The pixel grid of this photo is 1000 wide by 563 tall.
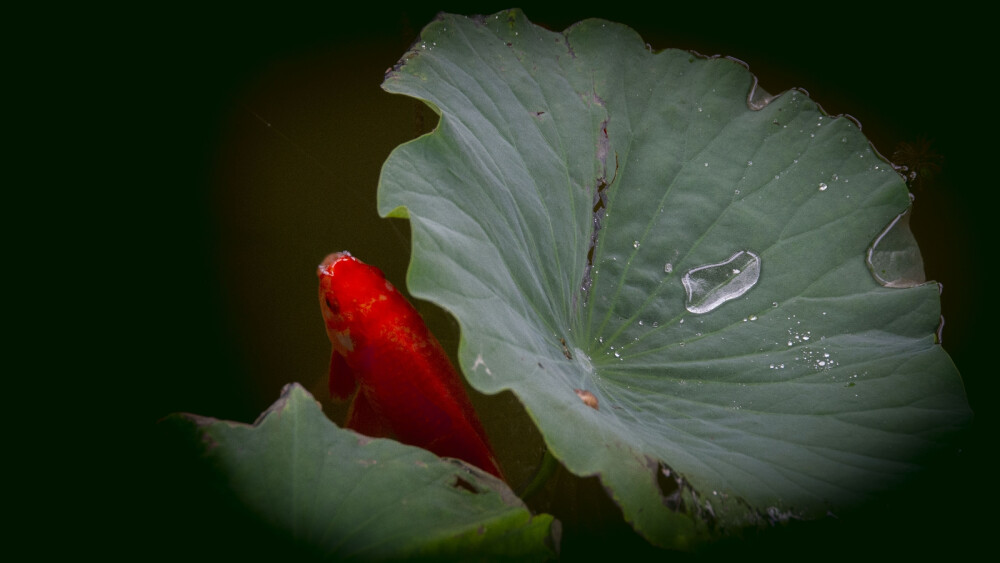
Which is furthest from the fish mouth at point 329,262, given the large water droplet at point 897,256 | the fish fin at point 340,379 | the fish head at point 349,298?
the large water droplet at point 897,256

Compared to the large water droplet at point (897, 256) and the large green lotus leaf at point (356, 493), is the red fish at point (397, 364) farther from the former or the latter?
the large water droplet at point (897, 256)

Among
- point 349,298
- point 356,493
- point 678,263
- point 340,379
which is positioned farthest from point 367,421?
point 678,263

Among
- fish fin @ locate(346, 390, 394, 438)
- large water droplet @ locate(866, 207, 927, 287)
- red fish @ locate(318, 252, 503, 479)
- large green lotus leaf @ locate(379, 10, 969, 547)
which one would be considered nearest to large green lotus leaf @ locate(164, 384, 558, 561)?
large green lotus leaf @ locate(379, 10, 969, 547)

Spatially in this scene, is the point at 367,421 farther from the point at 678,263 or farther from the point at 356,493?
the point at 678,263

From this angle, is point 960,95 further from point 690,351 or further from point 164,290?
point 164,290

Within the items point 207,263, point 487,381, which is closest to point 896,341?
point 487,381

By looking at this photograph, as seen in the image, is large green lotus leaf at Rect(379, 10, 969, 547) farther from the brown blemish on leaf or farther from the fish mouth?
the fish mouth
